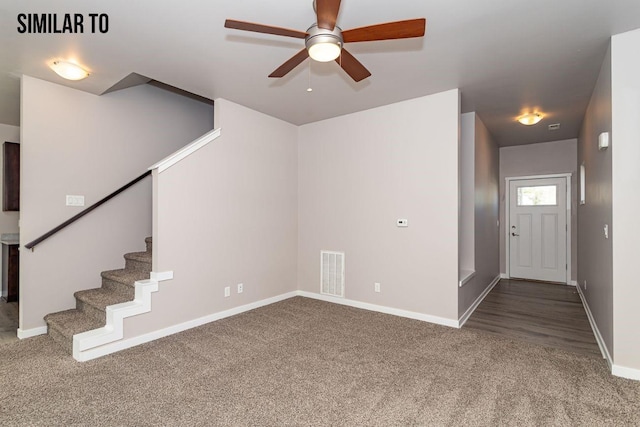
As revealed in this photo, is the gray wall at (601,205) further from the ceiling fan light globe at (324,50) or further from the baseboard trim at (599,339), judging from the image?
the ceiling fan light globe at (324,50)

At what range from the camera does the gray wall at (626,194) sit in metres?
2.43

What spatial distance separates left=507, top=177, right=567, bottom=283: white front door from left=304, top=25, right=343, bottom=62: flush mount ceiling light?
5.96m

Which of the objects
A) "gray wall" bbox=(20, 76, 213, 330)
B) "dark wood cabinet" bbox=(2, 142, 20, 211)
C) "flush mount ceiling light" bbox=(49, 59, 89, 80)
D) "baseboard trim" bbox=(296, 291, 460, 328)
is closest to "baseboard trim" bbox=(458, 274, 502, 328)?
"baseboard trim" bbox=(296, 291, 460, 328)

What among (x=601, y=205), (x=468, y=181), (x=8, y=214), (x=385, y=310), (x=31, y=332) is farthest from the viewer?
(x=8, y=214)

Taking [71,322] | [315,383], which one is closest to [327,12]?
[315,383]

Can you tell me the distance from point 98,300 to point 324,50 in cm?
327

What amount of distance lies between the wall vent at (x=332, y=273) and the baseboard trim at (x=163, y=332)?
28.9 inches

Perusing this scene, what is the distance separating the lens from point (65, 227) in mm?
3539

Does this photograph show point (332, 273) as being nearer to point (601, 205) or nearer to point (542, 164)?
point (601, 205)

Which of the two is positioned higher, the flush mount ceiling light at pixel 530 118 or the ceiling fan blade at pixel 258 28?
the flush mount ceiling light at pixel 530 118

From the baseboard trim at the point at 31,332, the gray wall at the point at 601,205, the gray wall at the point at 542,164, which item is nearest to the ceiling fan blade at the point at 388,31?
the gray wall at the point at 601,205

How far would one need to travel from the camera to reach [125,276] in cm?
355

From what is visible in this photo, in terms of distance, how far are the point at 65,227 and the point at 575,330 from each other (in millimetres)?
5736

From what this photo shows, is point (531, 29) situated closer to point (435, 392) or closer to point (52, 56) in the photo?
point (435, 392)
